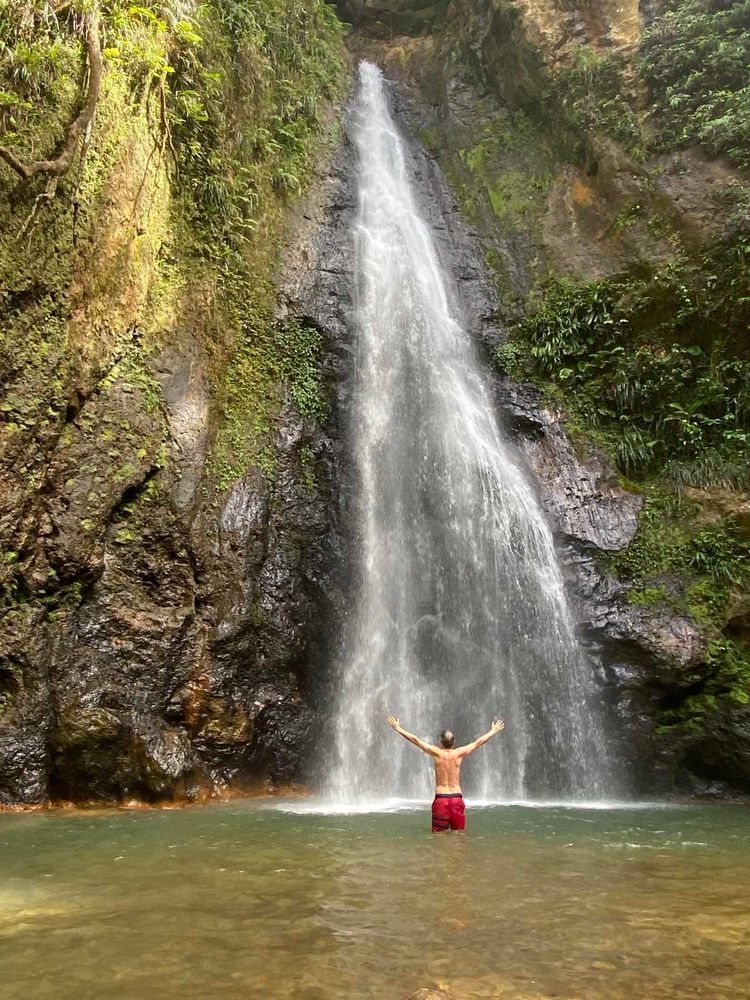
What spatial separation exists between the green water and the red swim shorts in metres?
0.20

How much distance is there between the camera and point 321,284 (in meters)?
14.6

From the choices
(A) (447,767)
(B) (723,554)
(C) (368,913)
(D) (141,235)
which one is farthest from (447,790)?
(D) (141,235)

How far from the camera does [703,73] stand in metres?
15.3

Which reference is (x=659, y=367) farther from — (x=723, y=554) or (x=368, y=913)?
(x=368, y=913)

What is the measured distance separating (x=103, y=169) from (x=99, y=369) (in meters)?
2.82

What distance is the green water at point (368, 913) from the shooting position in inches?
128

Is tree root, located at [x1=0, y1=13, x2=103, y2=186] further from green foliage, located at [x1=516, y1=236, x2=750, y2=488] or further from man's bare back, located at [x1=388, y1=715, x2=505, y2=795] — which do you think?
green foliage, located at [x1=516, y1=236, x2=750, y2=488]

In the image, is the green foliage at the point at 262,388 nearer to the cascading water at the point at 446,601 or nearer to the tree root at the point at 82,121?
the cascading water at the point at 446,601

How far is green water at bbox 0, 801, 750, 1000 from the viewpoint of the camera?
10.7 ft

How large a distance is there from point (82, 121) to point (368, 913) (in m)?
10.00

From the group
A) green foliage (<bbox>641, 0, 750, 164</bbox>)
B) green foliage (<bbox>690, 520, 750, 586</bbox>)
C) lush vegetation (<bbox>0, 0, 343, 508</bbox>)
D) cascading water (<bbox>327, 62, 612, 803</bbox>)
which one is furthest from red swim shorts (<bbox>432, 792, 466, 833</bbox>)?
green foliage (<bbox>641, 0, 750, 164</bbox>)

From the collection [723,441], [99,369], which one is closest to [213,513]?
[99,369]

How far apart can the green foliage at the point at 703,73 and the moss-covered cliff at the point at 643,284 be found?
29mm

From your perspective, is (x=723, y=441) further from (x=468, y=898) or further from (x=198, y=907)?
(x=198, y=907)
